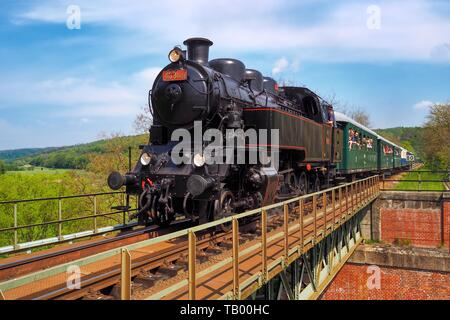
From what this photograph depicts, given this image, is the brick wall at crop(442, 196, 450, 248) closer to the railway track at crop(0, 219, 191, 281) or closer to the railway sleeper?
the railway track at crop(0, 219, 191, 281)

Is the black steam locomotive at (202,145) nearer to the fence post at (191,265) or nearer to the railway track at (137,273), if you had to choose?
the railway track at (137,273)

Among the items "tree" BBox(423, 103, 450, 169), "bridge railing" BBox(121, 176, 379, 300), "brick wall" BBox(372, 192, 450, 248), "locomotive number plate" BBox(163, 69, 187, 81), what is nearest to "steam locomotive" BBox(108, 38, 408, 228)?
"locomotive number plate" BBox(163, 69, 187, 81)

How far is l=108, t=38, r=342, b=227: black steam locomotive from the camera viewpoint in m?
7.50

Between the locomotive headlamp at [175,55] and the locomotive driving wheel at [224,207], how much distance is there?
3.17 meters

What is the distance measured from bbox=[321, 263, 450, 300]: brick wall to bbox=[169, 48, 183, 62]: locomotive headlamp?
1247 cm

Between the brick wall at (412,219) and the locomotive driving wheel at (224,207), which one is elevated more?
the locomotive driving wheel at (224,207)

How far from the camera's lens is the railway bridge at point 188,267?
3.69m

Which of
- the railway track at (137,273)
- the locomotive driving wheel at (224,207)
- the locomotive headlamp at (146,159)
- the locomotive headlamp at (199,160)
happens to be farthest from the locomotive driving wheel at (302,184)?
the locomotive headlamp at (146,159)

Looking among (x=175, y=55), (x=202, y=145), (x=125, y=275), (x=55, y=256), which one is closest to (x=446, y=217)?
(x=202, y=145)

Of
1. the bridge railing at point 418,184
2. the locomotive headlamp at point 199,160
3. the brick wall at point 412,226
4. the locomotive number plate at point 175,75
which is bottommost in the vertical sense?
the brick wall at point 412,226

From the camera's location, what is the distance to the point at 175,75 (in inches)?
335

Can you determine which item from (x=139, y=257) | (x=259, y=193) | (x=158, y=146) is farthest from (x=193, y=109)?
(x=139, y=257)
